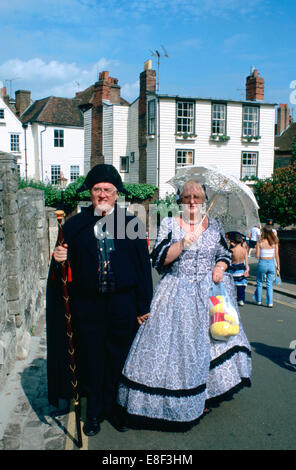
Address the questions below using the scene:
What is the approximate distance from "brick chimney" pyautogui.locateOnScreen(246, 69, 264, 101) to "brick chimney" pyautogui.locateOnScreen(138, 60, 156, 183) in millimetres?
6821

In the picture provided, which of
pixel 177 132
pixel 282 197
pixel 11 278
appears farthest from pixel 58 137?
pixel 11 278

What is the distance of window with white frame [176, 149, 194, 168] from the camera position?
91.9ft

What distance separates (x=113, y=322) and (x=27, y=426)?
127 centimetres

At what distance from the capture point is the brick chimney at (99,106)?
31641 mm

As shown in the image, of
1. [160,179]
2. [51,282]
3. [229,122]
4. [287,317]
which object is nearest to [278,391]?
[51,282]

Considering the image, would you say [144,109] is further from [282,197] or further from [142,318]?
[142,318]

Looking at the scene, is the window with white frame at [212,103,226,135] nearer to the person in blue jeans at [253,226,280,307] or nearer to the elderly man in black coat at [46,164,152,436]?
the person in blue jeans at [253,226,280,307]

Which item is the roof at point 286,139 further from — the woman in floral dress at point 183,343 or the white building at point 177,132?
the woman in floral dress at point 183,343

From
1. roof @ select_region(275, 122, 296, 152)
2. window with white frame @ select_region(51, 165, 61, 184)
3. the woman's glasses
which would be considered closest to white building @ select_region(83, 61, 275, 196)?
window with white frame @ select_region(51, 165, 61, 184)

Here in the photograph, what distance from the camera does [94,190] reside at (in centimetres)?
403

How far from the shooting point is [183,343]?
3984 mm

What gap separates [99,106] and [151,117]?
566 centimetres
